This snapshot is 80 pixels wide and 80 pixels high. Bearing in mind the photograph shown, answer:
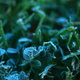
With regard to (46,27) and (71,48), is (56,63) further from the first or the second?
(46,27)

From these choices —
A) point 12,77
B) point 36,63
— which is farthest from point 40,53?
point 12,77

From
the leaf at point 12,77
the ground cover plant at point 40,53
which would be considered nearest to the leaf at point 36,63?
the ground cover plant at point 40,53

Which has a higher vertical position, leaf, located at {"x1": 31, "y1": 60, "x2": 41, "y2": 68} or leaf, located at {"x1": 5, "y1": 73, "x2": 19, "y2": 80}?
leaf, located at {"x1": 31, "y1": 60, "x2": 41, "y2": 68}

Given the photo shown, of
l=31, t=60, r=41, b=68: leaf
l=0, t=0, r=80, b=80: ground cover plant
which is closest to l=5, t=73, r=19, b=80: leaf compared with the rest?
l=0, t=0, r=80, b=80: ground cover plant

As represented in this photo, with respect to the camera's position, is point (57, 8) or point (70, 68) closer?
point (70, 68)

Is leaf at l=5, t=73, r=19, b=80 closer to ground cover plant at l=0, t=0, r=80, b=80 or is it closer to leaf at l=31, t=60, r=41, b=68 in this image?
ground cover plant at l=0, t=0, r=80, b=80

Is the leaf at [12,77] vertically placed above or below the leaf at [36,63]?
below

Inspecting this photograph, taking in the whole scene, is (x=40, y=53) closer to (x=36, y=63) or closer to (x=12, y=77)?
(x=36, y=63)

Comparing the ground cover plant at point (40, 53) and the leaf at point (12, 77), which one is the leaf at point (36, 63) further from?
the leaf at point (12, 77)

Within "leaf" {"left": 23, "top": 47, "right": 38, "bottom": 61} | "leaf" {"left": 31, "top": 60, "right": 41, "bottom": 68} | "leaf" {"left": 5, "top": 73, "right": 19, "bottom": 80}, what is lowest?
"leaf" {"left": 5, "top": 73, "right": 19, "bottom": 80}

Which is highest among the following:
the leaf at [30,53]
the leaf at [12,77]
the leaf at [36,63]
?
the leaf at [30,53]

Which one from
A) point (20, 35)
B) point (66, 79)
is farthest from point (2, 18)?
point (66, 79)
